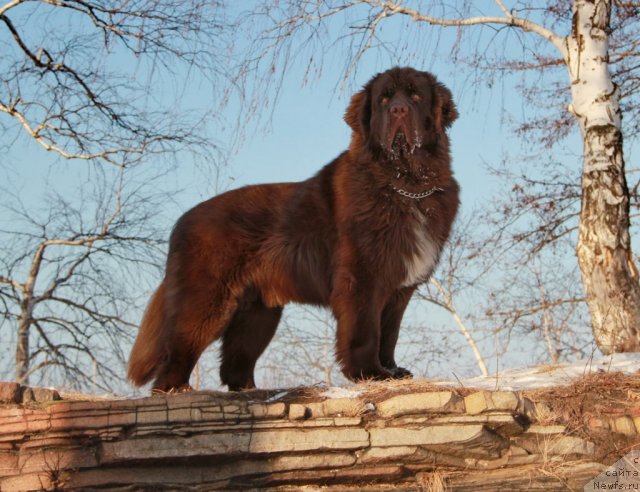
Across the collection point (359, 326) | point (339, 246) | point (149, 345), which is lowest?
point (359, 326)

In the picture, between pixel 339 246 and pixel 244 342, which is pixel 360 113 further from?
pixel 244 342

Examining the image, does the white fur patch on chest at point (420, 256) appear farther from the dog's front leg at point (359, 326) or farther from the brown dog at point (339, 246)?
the dog's front leg at point (359, 326)

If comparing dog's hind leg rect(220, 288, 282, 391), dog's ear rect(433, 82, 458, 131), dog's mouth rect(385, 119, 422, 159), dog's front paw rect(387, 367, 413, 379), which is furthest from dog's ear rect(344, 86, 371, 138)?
dog's front paw rect(387, 367, 413, 379)

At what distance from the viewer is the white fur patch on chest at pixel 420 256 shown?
5.57 metres

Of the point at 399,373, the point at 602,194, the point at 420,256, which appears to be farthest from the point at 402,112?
the point at 602,194

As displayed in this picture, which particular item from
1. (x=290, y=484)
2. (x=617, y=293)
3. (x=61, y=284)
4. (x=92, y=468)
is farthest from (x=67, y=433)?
(x=61, y=284)

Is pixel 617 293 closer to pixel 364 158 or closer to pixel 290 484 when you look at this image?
pixel 364 158

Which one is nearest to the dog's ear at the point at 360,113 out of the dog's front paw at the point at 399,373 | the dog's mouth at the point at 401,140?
the dog's mouth at the point at 401,140

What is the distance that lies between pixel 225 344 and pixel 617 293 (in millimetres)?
3231

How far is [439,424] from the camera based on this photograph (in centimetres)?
464

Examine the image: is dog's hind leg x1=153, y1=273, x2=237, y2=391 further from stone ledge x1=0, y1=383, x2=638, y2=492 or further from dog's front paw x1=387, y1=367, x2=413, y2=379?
dog's front paw x1=387, y1=367, x2=413, y2=379

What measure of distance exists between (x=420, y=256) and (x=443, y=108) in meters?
1.15

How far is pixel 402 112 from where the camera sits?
5535 mm

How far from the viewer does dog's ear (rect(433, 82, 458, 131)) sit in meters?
5.88
